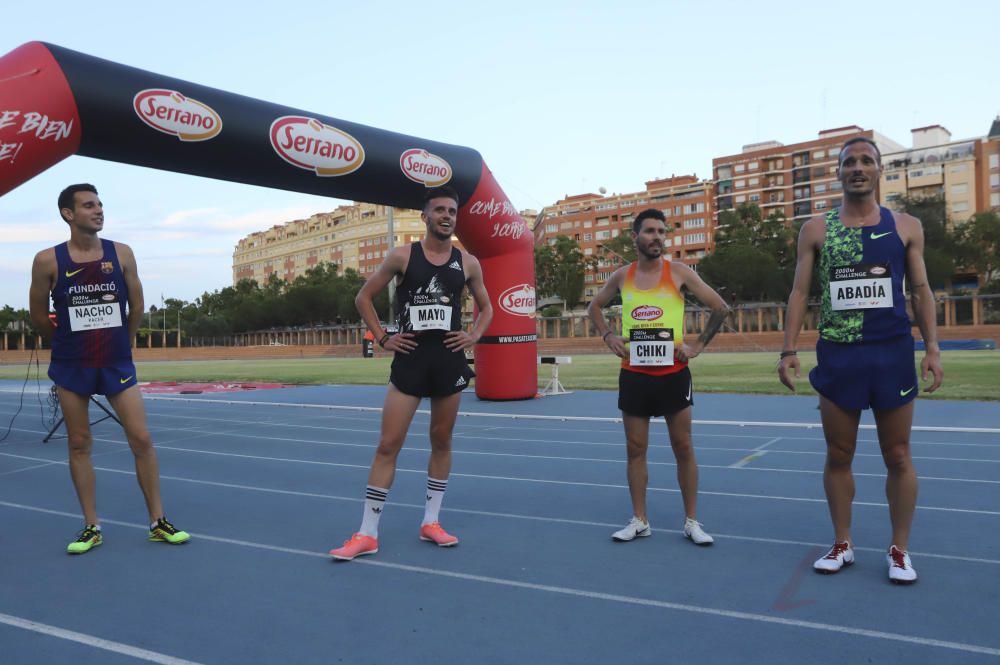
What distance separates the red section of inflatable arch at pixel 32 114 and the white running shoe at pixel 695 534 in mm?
6259

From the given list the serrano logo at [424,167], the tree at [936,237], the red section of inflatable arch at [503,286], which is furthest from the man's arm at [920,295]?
the tree at [936,237]

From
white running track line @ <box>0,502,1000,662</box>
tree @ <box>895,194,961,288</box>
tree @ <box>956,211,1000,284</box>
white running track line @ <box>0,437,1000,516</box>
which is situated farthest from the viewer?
tree @ <box>956,211,1000,284</box>

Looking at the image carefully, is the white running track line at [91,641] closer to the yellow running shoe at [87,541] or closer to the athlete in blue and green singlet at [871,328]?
the yellow running shoe at [87,541]

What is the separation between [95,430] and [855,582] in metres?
9.99

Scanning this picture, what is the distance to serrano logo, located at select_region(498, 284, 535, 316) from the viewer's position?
41.7 ft

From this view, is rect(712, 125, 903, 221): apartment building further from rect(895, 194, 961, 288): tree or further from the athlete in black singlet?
the athlete in black singlet

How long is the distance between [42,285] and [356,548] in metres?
2.35

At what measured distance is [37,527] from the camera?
199 inches

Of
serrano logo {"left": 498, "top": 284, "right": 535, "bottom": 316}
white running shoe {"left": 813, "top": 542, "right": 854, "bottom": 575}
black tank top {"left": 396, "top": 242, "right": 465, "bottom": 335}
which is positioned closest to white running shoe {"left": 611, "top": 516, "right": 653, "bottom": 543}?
white running shoe {"left": 813, "top": 542, "right": 854, "bottom": 575}

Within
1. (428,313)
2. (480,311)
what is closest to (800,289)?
(480,311)

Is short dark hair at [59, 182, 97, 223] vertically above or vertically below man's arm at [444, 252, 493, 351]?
above

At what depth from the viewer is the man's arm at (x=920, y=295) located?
361 centimetres

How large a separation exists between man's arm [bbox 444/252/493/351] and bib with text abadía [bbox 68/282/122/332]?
1.98m

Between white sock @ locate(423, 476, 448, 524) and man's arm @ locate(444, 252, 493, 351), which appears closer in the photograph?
man's arm @ locate(444, 252, 493, 351)
